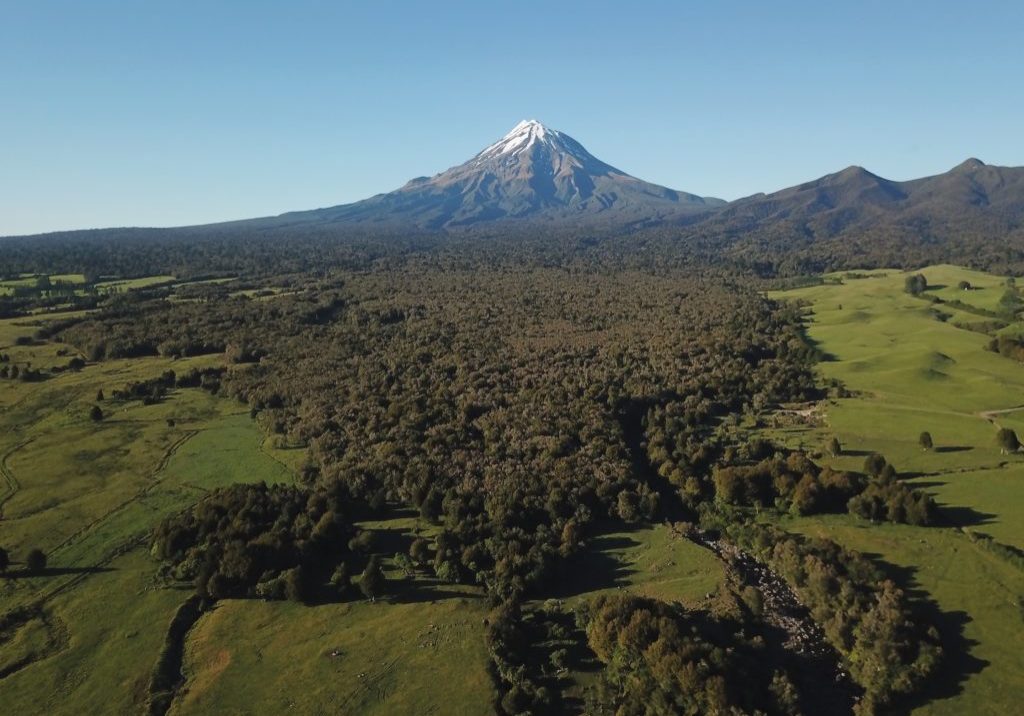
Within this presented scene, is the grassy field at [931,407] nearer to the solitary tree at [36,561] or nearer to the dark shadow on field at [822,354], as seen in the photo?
the dark shadow on field at [822,354]

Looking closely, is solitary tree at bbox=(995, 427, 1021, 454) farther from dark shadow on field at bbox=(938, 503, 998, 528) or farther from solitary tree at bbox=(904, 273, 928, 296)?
solitary tree at bbox=(904, 273, 928, 296)

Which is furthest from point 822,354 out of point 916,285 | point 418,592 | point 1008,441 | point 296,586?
point 296,586

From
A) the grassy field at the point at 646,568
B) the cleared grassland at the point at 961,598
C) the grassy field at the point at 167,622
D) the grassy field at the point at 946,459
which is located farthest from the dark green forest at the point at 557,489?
the grassy field at the point at 946,459

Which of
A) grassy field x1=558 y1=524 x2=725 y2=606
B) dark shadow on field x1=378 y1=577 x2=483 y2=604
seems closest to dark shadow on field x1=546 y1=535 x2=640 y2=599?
grassy field x1=558 y1=524 x2=725 y2=606

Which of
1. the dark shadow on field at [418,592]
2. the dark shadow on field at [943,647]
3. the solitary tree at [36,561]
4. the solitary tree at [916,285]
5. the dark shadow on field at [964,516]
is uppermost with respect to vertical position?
the solitary tree at [916,285]

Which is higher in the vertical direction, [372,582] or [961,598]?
[372,582]

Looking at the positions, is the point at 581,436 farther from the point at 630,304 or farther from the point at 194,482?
the point at 630,304

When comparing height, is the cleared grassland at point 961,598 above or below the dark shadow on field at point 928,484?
below

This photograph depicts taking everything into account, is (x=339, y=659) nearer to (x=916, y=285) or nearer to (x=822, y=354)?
(x=822, y=354)
